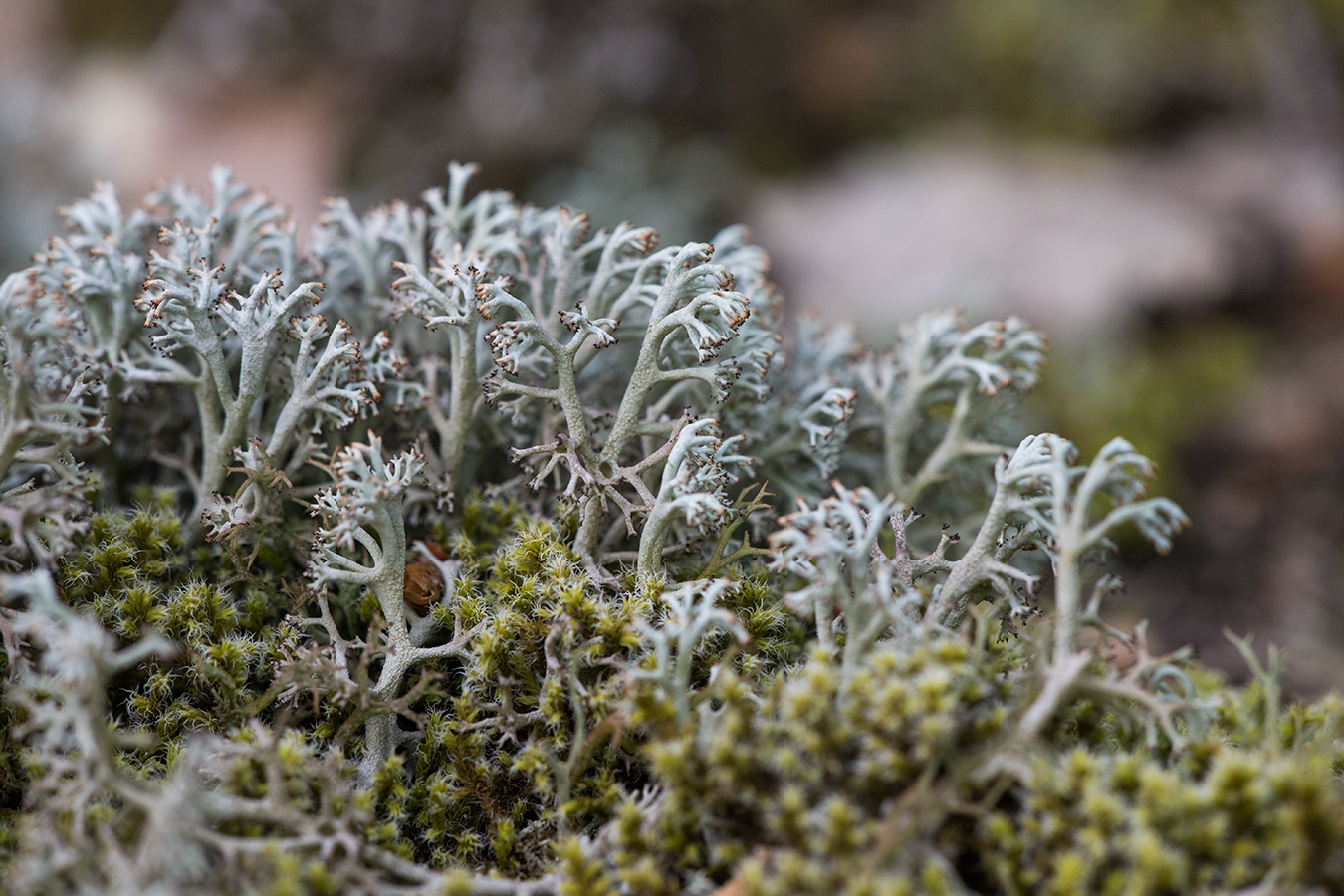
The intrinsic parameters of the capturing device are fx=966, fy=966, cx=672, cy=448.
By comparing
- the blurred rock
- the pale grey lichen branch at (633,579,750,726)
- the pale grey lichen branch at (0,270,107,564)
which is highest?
the blurred rock

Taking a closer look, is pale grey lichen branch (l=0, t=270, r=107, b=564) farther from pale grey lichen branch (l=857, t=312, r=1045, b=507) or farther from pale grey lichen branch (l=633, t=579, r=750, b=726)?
pale grey lichen branch (l=857, t=312, r=1045, b=507)

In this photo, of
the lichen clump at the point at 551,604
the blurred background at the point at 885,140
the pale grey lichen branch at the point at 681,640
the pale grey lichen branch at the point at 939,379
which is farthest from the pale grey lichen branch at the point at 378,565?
the blurred background at the point at 885,140

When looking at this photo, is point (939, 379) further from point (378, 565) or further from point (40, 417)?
point (40, 417)

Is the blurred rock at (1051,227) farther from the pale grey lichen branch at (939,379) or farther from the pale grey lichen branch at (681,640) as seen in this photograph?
the pale grey lichen branch at (681,640)

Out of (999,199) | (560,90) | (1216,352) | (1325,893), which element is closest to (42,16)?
(560,90)

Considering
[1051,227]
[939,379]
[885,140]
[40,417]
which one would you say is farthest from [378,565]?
[885,140]

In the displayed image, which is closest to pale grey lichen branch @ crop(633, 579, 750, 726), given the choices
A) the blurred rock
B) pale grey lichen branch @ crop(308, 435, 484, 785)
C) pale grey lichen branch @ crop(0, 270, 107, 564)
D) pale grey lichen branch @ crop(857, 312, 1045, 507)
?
pale grey lichen branch @ crop(308, 435, 484, 785)
